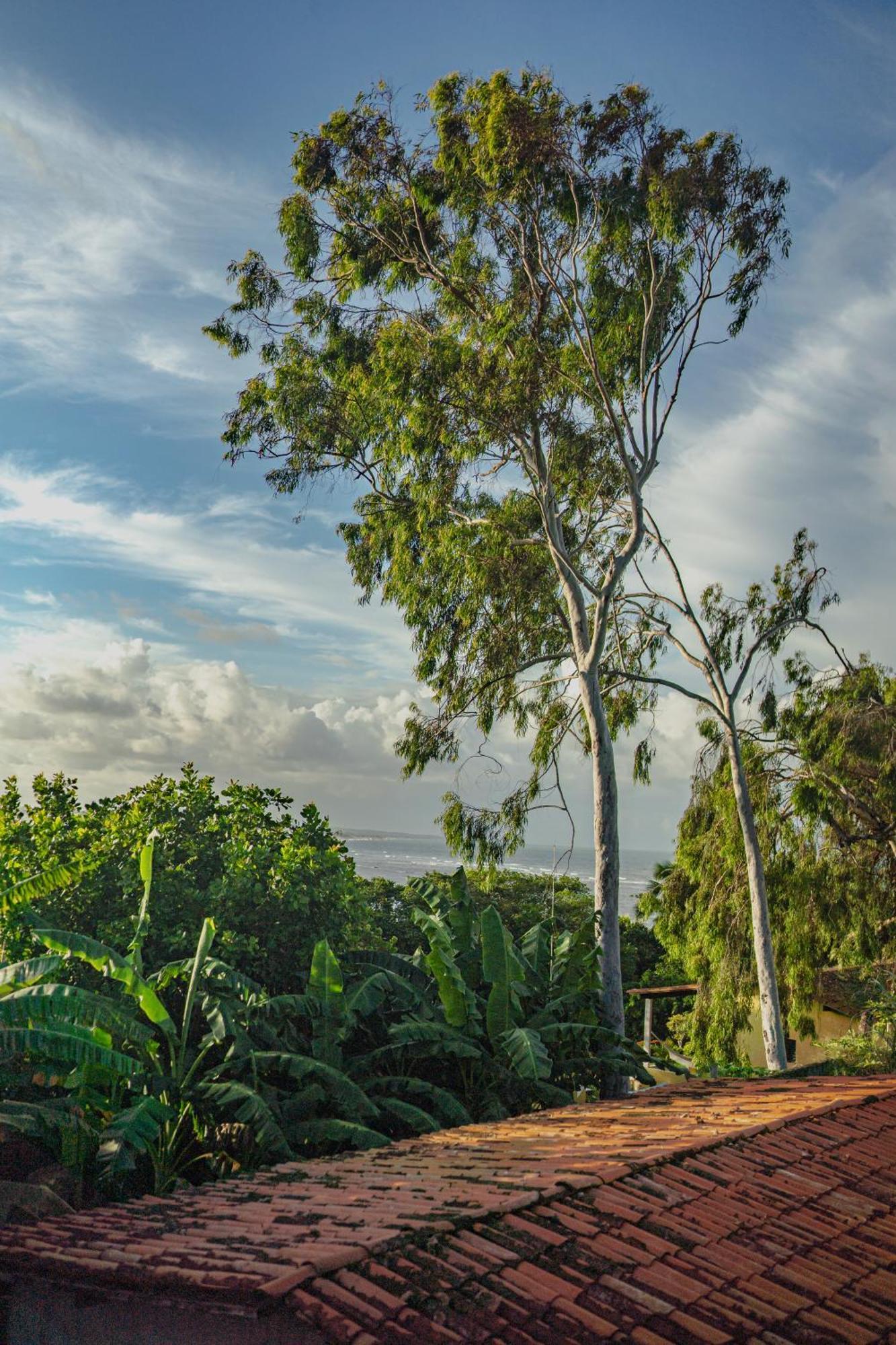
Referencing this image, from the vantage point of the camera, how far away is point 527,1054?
38.7ft

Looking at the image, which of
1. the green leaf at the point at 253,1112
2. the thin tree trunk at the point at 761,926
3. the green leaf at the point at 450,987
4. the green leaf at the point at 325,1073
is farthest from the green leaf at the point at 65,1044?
the thin tree trunk at the point at 761,926

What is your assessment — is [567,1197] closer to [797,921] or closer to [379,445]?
[379,445]

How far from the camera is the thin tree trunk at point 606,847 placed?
16.8 metres

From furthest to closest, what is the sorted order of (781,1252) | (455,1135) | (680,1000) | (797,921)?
1. (680,1000)
2. (797,921)
3. (455,1135)
4. (781,1252)

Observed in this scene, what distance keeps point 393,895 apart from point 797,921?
9.44 m

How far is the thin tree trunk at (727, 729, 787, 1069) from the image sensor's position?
23250mm

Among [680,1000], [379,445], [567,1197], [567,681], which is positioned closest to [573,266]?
[379,445]

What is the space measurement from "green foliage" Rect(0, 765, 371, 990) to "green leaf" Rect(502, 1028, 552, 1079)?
98.2 inches

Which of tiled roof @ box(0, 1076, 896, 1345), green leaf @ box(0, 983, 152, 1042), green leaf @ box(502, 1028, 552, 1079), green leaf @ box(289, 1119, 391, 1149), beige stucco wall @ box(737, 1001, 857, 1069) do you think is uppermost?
green leaf @ box(0, 983, 152, 1042)

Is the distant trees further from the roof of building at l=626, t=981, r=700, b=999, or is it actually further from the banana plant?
the banana plant

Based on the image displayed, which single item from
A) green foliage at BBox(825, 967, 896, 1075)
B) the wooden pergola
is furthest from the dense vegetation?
the wooden pergola

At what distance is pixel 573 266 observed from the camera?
19469mm

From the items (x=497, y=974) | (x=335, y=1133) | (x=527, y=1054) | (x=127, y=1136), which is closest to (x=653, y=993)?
(x=497, y=974)

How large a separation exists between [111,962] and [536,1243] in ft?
18.3
